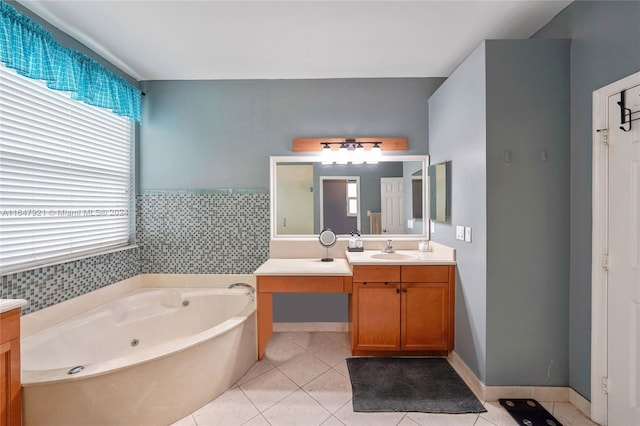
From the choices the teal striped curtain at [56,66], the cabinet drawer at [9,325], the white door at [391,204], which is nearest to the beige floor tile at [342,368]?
the white door at [391,204]

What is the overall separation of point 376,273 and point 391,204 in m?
0.90

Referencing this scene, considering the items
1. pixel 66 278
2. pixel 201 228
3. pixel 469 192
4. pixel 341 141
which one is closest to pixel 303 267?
pixel 201 228

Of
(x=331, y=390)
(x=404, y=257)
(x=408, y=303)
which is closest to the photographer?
(x=331, y=390)

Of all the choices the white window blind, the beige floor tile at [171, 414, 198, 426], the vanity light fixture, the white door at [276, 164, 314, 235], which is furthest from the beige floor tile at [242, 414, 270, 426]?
the vanity light fixture

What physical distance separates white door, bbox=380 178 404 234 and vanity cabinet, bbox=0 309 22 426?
8.96ft

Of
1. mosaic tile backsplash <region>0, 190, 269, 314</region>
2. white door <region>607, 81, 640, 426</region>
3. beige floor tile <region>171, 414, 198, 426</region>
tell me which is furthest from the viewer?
mosaic tile backsplash <region>0, 190, 269, 314</region>

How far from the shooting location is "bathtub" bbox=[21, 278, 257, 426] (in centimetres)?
151

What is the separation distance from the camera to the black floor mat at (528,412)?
5.59 ft

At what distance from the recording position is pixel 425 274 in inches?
93.2

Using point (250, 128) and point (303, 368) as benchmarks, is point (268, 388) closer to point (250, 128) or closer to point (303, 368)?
point (303, 368)

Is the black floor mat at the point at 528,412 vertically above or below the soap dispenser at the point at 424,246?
below

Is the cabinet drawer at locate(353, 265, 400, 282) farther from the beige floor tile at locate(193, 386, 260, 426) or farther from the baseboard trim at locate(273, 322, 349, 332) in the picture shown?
the beige floor tile at locate(193, 386, 260, 426)

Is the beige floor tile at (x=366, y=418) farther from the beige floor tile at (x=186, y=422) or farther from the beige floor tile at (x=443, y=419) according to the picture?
the beige floor tile at (x=186, y=422)

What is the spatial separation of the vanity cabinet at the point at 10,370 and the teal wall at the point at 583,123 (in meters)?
3.19
